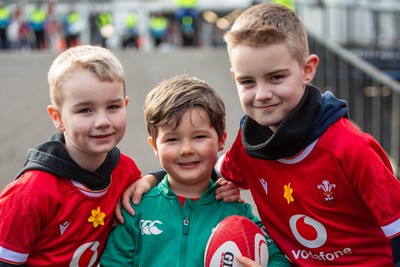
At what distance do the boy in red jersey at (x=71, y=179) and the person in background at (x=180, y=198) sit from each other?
0.18 m

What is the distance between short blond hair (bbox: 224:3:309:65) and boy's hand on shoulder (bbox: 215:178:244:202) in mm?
797

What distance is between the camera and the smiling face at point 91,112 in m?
3.54

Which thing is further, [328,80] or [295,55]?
[328,80]

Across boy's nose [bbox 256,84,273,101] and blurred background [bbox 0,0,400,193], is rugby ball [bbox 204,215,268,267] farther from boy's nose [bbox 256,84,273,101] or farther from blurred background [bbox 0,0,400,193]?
blurred background [bbox 0,0,400,193]

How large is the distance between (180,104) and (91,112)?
49 centimetres

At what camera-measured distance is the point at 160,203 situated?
371cm

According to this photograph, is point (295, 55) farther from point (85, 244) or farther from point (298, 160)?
point (85, 244)

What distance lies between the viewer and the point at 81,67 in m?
3.58

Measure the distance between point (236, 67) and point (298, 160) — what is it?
1.98 feet

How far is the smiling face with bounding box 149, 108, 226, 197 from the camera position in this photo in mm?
3586

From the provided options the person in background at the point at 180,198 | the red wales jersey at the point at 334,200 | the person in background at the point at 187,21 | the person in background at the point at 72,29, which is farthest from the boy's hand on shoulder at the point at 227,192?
the person in background at the point at 72,29

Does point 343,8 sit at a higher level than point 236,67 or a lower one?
lower

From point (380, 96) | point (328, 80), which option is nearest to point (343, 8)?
point (328, 80)

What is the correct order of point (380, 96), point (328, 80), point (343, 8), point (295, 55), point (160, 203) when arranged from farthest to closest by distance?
point (343, 8) < point (328, 80) < point (380, 96) < point (160, 203) < point (295, 55)
